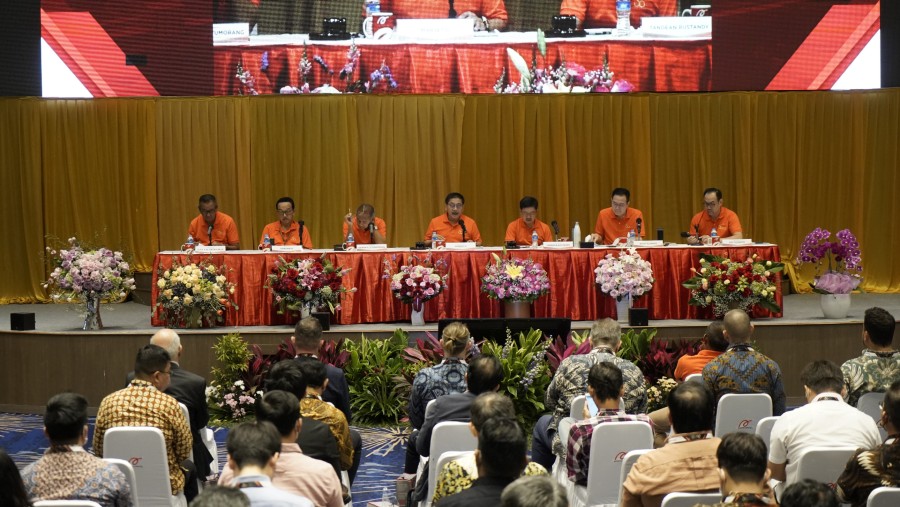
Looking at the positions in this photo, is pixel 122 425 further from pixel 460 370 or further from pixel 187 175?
pixel 187 175

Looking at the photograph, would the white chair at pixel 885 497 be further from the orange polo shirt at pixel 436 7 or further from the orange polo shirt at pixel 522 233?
the orange polo shirt at pixel 436 7

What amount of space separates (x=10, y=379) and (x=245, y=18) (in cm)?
472

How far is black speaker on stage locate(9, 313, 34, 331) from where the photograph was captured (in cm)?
855

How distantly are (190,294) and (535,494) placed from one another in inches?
253

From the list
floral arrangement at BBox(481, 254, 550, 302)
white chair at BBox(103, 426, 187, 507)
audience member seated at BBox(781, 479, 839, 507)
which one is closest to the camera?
audience member seated at BBox(781, 479, 839, 507)

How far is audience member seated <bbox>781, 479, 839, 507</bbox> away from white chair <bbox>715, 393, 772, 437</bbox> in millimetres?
2241

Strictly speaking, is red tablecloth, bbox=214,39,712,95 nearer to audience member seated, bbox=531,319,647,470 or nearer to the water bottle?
the water bottle

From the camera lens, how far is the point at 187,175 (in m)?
11.9

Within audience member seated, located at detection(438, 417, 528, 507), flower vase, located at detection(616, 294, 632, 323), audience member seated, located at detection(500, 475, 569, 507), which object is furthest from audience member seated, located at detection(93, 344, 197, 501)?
flower vase, located at detection(616, 294, 632, 323)

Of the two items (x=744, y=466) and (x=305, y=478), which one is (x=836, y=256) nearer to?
(x=744, y=466)

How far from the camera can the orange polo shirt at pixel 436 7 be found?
37.2 feet

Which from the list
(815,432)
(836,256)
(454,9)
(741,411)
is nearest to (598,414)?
(815,432)

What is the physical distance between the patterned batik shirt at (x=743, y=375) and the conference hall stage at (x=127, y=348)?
10.4ft

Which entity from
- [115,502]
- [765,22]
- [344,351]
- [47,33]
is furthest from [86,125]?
[115,502]
